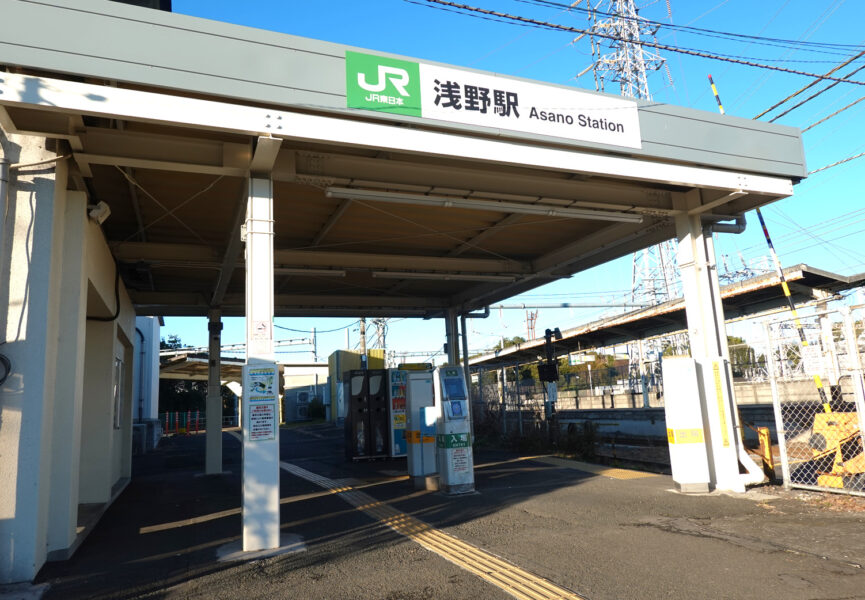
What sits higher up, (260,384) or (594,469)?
(260,384)

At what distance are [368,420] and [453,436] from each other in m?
7.20

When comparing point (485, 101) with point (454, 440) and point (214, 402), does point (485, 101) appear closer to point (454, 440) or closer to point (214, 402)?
point (454, 440)

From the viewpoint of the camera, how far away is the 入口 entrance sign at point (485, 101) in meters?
7.37

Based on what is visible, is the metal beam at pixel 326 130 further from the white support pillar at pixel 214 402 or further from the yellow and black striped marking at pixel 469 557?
the white support pillar at pixel 214 402

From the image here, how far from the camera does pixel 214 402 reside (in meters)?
15.6

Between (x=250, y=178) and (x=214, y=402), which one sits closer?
(x=250, y=178)

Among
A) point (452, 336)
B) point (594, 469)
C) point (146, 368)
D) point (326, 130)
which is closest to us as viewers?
point (326, 130)

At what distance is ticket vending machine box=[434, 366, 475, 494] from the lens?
9.95m

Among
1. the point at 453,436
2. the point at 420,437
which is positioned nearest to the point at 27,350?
the point at 453,436

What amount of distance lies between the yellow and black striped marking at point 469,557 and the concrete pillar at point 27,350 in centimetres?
385

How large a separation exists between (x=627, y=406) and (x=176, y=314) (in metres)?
15.4

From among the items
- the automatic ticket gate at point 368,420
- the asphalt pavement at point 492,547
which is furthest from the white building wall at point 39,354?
the automatic ticket gate at point 368,420

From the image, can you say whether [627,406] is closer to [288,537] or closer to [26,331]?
[288,537]

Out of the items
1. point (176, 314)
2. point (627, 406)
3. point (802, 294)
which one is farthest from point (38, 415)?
point (627, 406)
